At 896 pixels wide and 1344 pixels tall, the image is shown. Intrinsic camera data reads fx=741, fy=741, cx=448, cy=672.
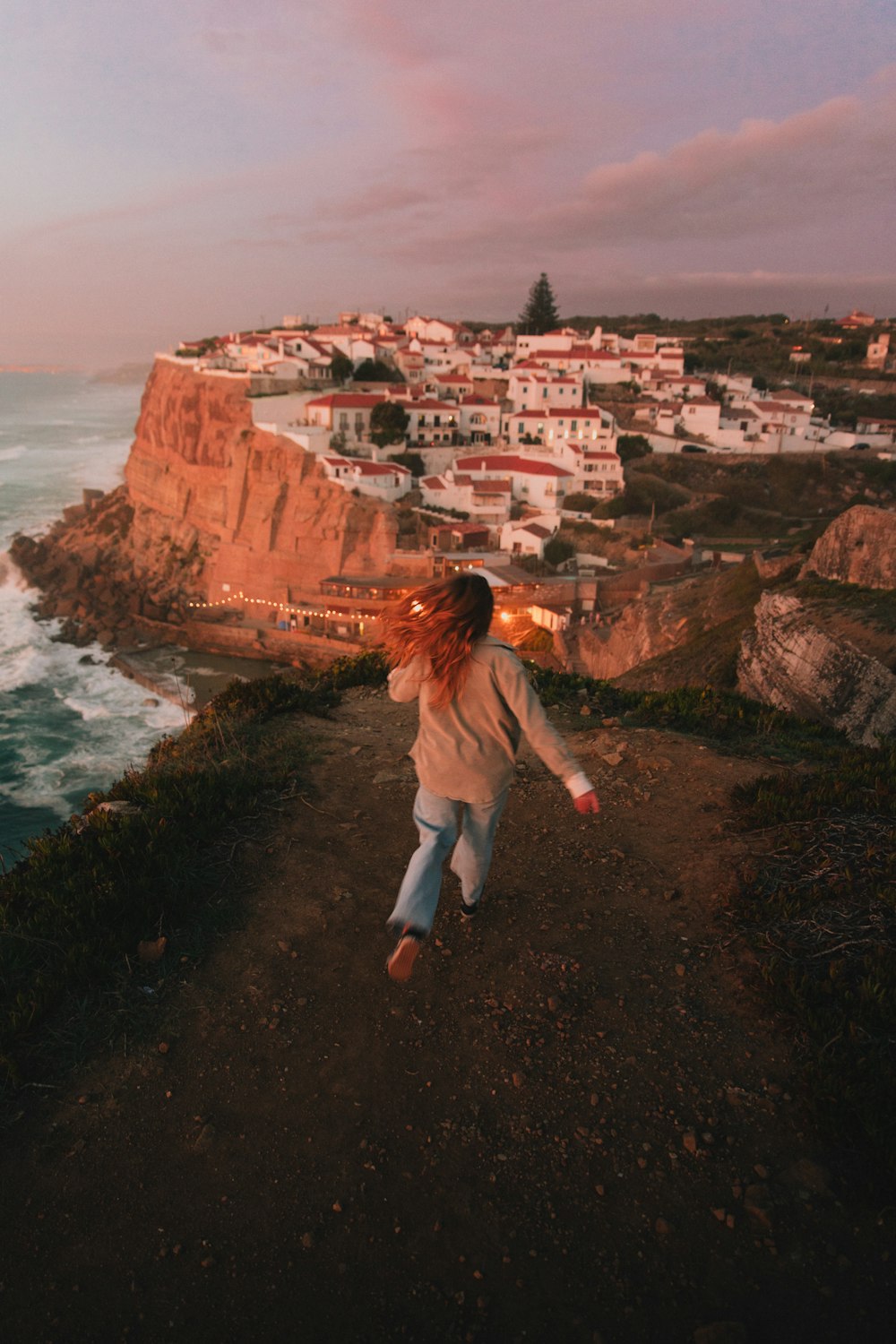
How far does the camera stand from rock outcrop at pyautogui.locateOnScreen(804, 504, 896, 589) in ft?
51.6

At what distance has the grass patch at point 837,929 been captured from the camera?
263 cm

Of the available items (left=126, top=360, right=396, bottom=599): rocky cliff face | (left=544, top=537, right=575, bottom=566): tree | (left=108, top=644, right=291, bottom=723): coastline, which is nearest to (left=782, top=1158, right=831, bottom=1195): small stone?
(left=108, top=644, right=291, bottom=723): coastline

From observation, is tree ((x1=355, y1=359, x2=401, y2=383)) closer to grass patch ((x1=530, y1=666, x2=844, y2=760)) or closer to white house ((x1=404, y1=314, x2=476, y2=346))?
white house ((x1=404, y1=314, x2=476, y2=346))

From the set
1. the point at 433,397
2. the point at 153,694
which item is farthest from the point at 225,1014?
the point at 433,397

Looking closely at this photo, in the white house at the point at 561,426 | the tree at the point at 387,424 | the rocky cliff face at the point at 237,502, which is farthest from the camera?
the white house at the point at 561,426

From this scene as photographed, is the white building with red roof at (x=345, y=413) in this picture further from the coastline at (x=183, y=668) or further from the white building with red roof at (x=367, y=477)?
the coastline at (x=183, y=668)

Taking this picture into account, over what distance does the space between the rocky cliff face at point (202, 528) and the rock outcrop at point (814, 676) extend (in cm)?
2705

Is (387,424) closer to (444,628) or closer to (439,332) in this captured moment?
(439,332)

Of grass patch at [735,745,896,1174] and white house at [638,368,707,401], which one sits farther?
white house at [638,368,707,401]

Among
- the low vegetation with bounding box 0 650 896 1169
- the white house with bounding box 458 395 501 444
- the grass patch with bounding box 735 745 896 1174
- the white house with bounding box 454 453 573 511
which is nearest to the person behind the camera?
the grass patch with bounding box 735 745 896 1174

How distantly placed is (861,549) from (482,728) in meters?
16.1

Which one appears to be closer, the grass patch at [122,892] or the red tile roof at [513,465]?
the grass patch at [122,892]

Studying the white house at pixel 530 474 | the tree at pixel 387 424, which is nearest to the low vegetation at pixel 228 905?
the white house at pixel 530 474

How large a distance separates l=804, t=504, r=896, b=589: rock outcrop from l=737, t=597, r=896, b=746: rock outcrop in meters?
3.21
